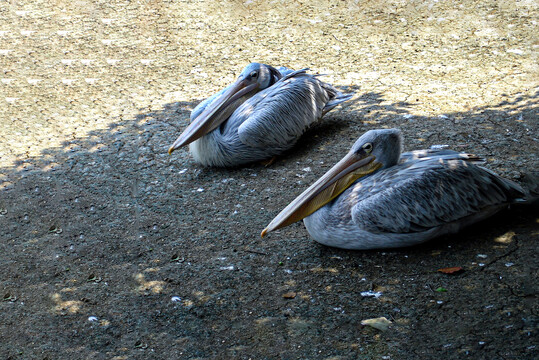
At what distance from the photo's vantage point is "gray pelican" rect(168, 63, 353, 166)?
5.36 meters

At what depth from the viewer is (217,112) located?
5.54m

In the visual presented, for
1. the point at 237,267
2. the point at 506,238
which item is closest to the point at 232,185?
the point at 237,267

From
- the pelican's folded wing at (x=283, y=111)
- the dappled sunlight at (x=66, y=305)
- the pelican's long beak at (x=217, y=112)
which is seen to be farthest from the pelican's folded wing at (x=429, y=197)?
the pelican's long beak at (x=217, y=112)

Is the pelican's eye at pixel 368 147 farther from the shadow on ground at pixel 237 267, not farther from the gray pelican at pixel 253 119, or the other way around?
the gray pelican at pixel 253 119

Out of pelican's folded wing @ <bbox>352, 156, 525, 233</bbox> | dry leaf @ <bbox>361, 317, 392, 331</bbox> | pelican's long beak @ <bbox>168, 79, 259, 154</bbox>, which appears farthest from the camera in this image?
pelican's long beak @ <bbox>168, 79, 259, 154</bbox>

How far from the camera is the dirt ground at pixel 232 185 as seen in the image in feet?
11.2

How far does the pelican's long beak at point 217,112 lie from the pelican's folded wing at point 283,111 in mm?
92

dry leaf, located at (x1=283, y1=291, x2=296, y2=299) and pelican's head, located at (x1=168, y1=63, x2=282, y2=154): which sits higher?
pelican's head, located at (x1=168, y1=63, x2=282, y2=154)

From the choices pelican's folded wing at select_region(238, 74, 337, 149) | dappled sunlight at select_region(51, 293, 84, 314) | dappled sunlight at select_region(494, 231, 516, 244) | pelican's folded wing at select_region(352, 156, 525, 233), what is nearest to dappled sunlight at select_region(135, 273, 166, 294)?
dappled sunlight at select_region(51, 293, 84, 314)

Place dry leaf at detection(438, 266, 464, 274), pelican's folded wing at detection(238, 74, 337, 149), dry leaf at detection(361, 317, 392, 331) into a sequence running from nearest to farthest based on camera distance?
dry leaf at detection(361, 317, 392, 331)
dry leaf at detection(438, 266, 464, 274)
pelican's folded wing at detection(238, 74, 337, 149)

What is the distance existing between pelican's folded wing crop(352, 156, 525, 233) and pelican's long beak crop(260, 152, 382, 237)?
0.22 metres

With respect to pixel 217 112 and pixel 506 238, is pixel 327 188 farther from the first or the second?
pixel 217 112

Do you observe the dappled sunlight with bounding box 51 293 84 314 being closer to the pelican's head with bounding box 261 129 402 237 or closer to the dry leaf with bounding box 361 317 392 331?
the pelican's head with bounding box 261 129 402 237

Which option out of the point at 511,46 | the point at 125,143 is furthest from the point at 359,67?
the point at 125,143
